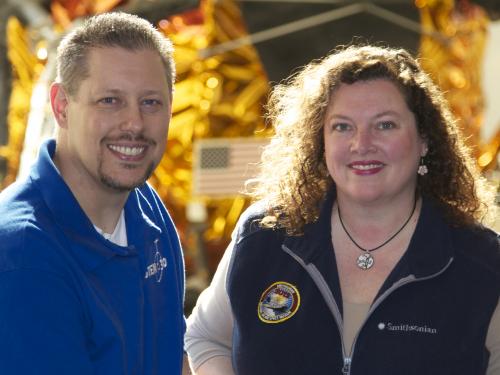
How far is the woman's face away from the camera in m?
1.58

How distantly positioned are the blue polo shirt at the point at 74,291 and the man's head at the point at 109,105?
5 centimetres

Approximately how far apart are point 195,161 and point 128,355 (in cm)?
157

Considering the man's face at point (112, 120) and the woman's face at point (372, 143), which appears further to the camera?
the woman's face at point (372, 143)

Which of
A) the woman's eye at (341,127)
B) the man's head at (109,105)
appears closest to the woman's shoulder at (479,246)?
the woman's eye at (341,127)

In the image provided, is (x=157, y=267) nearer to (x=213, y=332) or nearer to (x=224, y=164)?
(x=213, y=332)

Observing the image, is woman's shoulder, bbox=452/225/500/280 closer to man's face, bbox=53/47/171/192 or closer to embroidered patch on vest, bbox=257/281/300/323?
embroidered patch on vest, bbox=257/281/300/323

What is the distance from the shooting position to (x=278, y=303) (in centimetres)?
161

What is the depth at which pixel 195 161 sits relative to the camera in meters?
2.92

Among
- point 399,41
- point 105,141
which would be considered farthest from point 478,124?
point 105,141

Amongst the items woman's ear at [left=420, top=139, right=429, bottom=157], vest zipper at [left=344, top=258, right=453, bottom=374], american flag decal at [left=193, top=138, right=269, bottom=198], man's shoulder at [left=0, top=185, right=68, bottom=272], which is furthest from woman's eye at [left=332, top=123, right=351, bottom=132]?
american flag decal at [left=193, top=138, right=269, bottom=198]

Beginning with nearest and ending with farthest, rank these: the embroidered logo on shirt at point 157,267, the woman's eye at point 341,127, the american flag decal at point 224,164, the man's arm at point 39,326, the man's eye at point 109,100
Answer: the man's arm at point 39,326 < the man's eye at point 109,100 < the embroidered logo on shirt at point 157,267 < the woman's eye at point 341,127 < the american flag decal at point 224,164

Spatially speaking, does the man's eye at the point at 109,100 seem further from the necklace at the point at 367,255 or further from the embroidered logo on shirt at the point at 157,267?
the necklace at the point at 367,255

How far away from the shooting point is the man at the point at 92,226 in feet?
4.03

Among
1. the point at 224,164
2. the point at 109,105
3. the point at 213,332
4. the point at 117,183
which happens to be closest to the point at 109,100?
the point at 109,105
